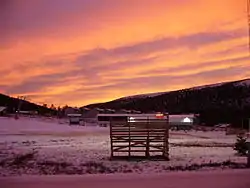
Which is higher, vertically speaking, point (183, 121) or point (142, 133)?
point (183, 121)

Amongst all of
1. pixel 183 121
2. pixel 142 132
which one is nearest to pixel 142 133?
pixel 142 132

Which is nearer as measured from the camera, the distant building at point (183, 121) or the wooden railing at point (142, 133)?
the wooden railing at point (142, 133)

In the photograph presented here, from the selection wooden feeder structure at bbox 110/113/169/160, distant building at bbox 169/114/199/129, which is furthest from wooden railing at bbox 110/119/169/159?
distant building at bbox 169/114/199/129

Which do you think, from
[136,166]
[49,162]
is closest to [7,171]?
[49,162]

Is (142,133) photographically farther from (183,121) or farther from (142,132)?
(183,121)

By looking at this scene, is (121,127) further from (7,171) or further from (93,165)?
(7,171)

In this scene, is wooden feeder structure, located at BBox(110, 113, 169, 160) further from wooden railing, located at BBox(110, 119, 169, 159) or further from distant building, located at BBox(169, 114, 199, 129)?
distant building, located at BBox(169, 114, 199, 129)

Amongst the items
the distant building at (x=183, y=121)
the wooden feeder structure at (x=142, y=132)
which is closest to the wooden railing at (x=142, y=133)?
the wooden feeder structure at (x=142, y=132)

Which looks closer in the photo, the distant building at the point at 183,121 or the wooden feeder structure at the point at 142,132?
the wooden feeder structure at the point at 142,132

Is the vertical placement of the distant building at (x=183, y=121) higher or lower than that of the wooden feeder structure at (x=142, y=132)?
higher

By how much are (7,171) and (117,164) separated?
335 cm

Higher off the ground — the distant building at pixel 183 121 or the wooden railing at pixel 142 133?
the distant building at pixel 183 121

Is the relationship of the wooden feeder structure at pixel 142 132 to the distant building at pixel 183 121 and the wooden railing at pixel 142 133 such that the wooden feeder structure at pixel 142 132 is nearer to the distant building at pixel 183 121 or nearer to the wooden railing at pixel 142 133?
the wooden railing at pixel 142 133

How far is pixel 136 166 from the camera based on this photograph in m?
13.3
